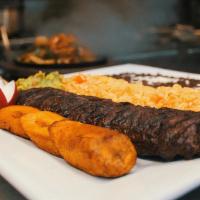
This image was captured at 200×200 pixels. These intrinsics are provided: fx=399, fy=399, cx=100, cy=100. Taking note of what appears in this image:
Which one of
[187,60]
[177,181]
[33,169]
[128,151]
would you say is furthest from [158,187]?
[187,60]

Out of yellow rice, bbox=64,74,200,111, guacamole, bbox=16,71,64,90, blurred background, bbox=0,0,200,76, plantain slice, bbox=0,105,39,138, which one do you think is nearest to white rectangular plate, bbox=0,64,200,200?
plantain slice, bbox=0,105,39,138

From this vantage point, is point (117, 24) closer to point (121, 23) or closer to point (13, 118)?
point (121, 23)

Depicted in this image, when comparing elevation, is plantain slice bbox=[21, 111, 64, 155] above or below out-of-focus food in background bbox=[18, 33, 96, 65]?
above

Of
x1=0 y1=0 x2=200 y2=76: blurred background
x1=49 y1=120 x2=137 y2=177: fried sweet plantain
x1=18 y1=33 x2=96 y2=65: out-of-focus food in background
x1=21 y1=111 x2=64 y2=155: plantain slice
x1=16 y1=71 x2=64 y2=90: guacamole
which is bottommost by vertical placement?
x1=0 y1=0 x2=200 y2=76: blurred background

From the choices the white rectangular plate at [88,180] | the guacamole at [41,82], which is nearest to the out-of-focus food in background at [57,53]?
the guacamole at [41,82]

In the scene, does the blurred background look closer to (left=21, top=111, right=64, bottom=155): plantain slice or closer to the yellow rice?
the yellow rice

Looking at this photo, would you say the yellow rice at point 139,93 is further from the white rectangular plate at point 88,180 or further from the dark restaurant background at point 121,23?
the dark restaurant background at point 121,23

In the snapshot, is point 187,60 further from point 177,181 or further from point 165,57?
point 177,181

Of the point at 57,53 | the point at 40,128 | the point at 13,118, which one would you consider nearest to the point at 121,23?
the point at 57,53
